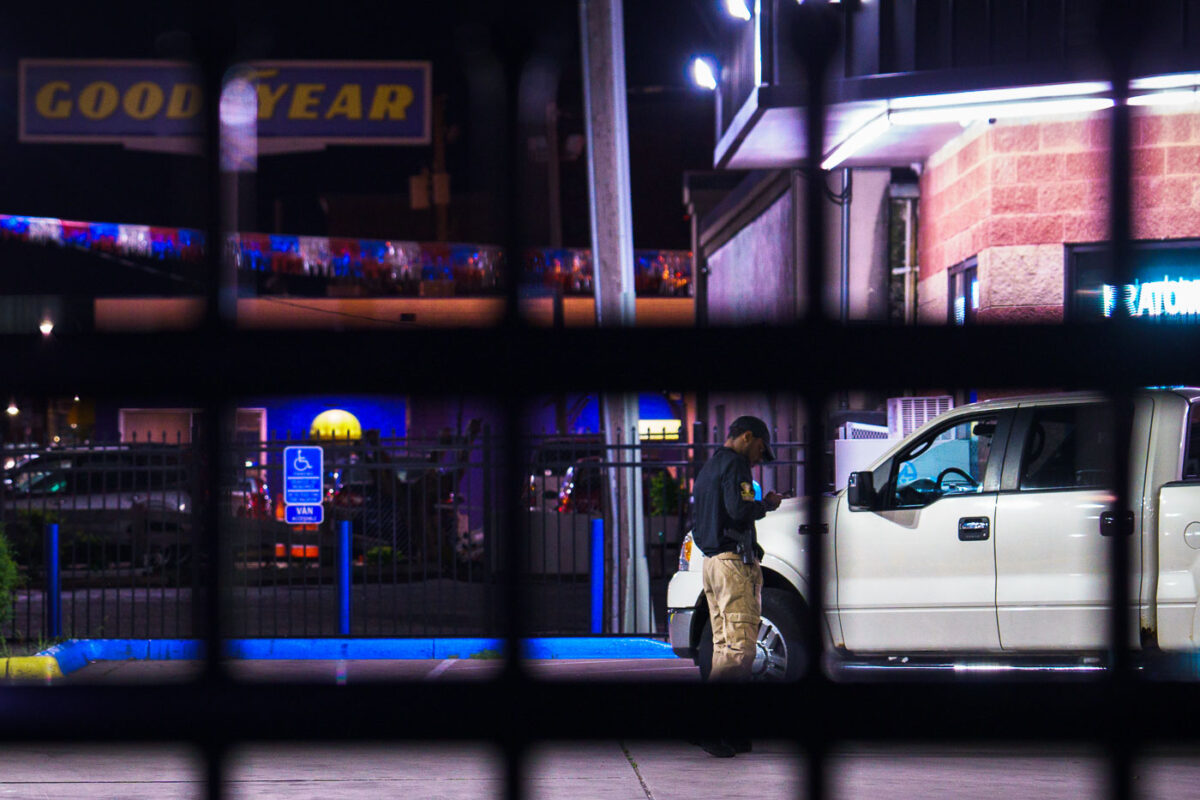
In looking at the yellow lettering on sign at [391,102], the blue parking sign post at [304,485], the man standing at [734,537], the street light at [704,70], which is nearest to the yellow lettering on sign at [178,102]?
the yellow lettering on sign at [391,102]

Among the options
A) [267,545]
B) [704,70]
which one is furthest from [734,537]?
[704,70]

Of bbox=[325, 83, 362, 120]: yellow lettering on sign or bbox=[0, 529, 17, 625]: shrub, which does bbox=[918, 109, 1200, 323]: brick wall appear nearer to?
bbox=[0, 529, 17, 625]: shrub

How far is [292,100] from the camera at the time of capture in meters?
1.77

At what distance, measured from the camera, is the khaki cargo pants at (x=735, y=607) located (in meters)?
6.70

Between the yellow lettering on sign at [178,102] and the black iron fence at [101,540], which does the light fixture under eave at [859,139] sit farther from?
the yellow lettering on sign at [178,102]

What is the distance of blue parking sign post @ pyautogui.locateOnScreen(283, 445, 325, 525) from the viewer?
1110 cm

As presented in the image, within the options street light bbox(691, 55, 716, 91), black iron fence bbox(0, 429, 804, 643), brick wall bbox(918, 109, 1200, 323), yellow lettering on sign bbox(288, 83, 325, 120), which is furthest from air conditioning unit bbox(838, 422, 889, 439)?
yellow lettering on sign bbox(288, 83, 325, 120)

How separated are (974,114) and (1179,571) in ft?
13.2

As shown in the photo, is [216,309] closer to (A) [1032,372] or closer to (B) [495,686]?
(B) [495,686]

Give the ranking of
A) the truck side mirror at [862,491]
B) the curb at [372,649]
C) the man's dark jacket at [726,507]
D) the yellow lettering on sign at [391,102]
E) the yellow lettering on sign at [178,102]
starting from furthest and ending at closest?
the curb at [372,649] → the truck side mirror at [862,491] → the man's dark jacket at [726,507] → the yellow lettering on sign at [391,102] → the yellow lettering on sign at [178,102]

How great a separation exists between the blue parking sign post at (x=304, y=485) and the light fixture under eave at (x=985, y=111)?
16.7 ft

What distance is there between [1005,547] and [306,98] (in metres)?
6.11

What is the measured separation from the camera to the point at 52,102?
1.51m

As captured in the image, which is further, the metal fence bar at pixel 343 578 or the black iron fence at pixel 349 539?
the black iron fence at pixel 349 539
